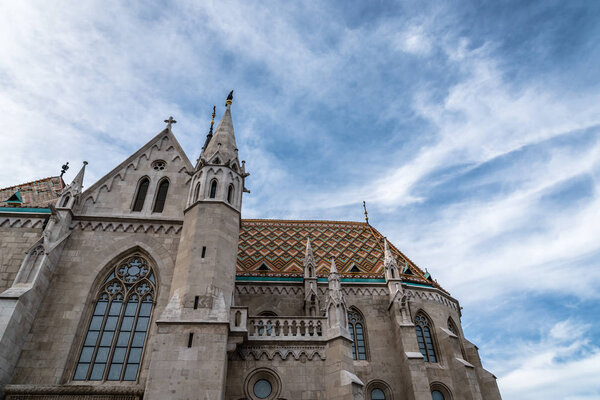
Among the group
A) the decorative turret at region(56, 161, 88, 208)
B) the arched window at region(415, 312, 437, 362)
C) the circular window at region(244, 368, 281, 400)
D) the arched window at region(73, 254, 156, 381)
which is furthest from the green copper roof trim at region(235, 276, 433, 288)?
the decorative turret at region(56, 161, 88, 208)

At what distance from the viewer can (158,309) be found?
44.8ft

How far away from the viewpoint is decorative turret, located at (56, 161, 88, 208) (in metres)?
15.8

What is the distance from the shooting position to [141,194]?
17.4m

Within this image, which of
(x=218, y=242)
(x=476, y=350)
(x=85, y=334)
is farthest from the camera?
(x=476, y=350)

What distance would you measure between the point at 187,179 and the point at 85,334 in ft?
24.9

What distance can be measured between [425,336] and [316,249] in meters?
8.45

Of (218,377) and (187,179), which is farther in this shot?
(187,179)

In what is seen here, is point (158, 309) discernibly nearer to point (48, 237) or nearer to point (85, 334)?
point (85, 334)

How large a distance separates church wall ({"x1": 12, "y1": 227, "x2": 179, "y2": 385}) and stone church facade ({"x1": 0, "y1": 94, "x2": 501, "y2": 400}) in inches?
1.6

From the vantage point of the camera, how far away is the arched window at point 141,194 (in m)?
17.0

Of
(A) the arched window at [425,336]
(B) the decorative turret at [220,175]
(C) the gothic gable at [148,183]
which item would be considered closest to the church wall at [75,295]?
(C) the gothic gable at [148,183]

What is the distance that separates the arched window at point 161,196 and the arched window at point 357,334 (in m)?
10.6

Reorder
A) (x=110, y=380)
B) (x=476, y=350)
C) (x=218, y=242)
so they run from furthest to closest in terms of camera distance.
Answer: (x=476, y=350)
(x=218, y=242)
(x=110, y=380)

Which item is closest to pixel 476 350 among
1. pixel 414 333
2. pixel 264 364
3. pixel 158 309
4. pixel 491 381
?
pixel 491 381
